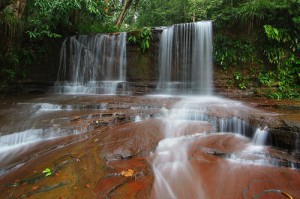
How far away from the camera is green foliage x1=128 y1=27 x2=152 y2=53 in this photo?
10.3 metres

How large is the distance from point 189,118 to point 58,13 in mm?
8352

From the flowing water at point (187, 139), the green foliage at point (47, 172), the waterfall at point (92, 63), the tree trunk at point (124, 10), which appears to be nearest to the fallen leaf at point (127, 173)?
the flowing water at point (187, 139)

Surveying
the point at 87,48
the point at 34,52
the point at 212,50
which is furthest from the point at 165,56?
the point at 34,52

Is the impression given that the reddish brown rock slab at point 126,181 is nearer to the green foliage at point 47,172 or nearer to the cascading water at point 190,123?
the cascading water at point 190,123

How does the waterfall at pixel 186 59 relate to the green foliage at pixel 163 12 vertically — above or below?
below

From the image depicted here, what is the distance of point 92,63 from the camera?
37.5ft

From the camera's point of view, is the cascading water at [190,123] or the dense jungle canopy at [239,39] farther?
the dense jungle canopy at [239,39]

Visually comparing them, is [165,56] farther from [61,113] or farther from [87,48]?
[61,113]

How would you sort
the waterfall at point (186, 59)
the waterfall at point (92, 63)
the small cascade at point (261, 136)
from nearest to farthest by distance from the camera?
1. the small cascade at point (261, 136)
2. the waterfall at point (186, 59)
3. the waterfall at point (92, 63)

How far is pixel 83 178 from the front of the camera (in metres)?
3.39

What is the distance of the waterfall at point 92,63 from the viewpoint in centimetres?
1085

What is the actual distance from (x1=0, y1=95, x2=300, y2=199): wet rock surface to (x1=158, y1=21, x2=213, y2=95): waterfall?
3.26m

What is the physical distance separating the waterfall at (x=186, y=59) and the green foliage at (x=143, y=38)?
633 millimetres

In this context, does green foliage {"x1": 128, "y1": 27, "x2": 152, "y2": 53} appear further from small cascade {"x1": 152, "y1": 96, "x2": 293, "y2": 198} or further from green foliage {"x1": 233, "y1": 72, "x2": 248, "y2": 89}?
small cascade {"x1": 152, "y1": 96, "x2": 293, "y2": 198}
